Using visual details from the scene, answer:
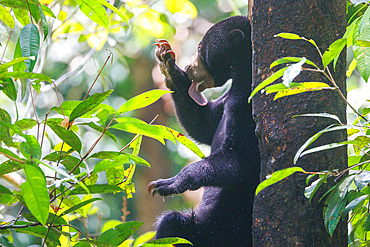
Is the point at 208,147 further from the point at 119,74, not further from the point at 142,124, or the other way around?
the point at 119,74

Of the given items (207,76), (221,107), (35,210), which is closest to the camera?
(35,210)

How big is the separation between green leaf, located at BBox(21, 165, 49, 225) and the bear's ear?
75.3 inches

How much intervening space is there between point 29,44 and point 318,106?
0.97 m

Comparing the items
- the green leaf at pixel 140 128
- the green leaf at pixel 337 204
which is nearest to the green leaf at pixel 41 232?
the green leaf at pixel 140 128

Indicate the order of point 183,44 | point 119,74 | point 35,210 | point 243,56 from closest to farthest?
point 35,210, point 243,56, point 183,44, point 119,74

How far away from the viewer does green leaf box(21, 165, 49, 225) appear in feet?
3.45

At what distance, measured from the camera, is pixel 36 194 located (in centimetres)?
107

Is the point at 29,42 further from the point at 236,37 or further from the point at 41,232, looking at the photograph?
the point at 236,37

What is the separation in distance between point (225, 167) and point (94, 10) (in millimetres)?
1336

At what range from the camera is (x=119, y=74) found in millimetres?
11547

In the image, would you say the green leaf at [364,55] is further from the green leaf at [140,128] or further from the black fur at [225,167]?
the black fur at [225,167]

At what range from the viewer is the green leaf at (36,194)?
1.05m

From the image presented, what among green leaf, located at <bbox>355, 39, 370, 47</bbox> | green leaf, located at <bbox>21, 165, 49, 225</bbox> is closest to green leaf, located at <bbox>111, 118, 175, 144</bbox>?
green leaf, located at <bbox>21, 165, 49, 225</bbox>

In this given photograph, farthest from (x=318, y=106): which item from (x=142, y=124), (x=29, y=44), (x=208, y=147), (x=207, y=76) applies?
(x=208, y=147)
